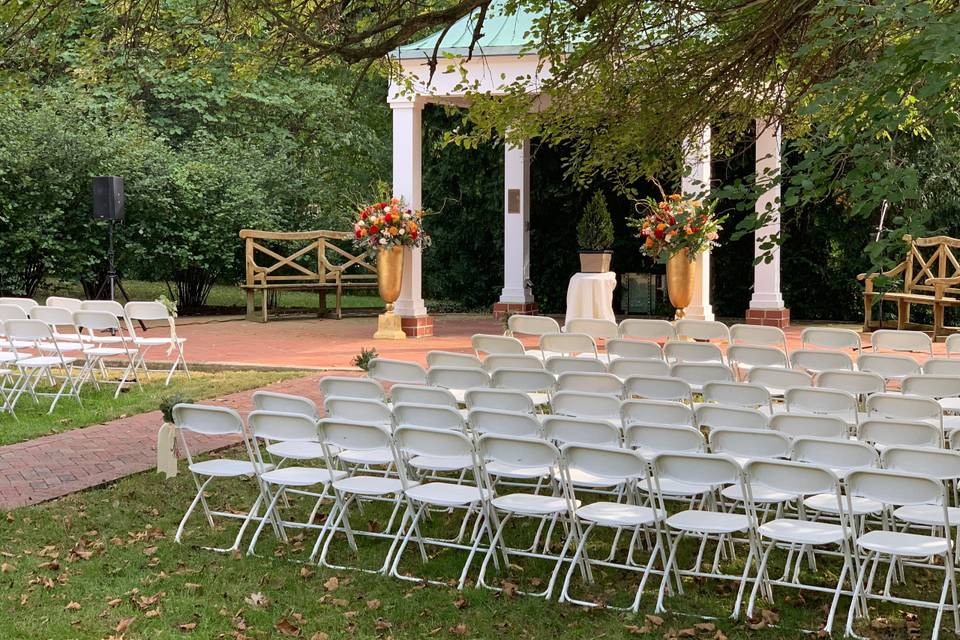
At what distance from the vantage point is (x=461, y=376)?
24.7 ft

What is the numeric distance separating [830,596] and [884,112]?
6.93 ft

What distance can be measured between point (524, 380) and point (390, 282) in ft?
25.5

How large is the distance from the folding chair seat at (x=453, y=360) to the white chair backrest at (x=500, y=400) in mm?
1443

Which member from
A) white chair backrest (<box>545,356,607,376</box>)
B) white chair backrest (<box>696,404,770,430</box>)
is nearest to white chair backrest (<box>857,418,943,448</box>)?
white chair backrest (<box>696,404,770,430</box>)

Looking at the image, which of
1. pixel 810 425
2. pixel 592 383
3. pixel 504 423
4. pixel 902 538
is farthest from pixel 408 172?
pixel 902 538

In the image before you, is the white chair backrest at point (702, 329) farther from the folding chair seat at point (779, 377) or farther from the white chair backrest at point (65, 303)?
the white chair backrest at point (65, 303)

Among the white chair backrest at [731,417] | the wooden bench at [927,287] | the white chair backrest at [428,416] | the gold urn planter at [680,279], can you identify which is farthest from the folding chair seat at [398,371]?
the wooden bench at [927,287]

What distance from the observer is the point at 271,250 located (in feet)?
63.5

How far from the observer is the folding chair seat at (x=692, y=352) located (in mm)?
8930

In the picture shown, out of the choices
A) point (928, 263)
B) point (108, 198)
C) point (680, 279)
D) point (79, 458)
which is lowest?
point (79, 458)

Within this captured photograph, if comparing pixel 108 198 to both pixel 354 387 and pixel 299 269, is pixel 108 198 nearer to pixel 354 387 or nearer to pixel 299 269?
pixel 299 269

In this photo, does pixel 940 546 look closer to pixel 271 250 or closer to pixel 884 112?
pixel 884 112

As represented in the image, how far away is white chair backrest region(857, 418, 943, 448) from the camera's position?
5445mm

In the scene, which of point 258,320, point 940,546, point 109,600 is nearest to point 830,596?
point 940,546
